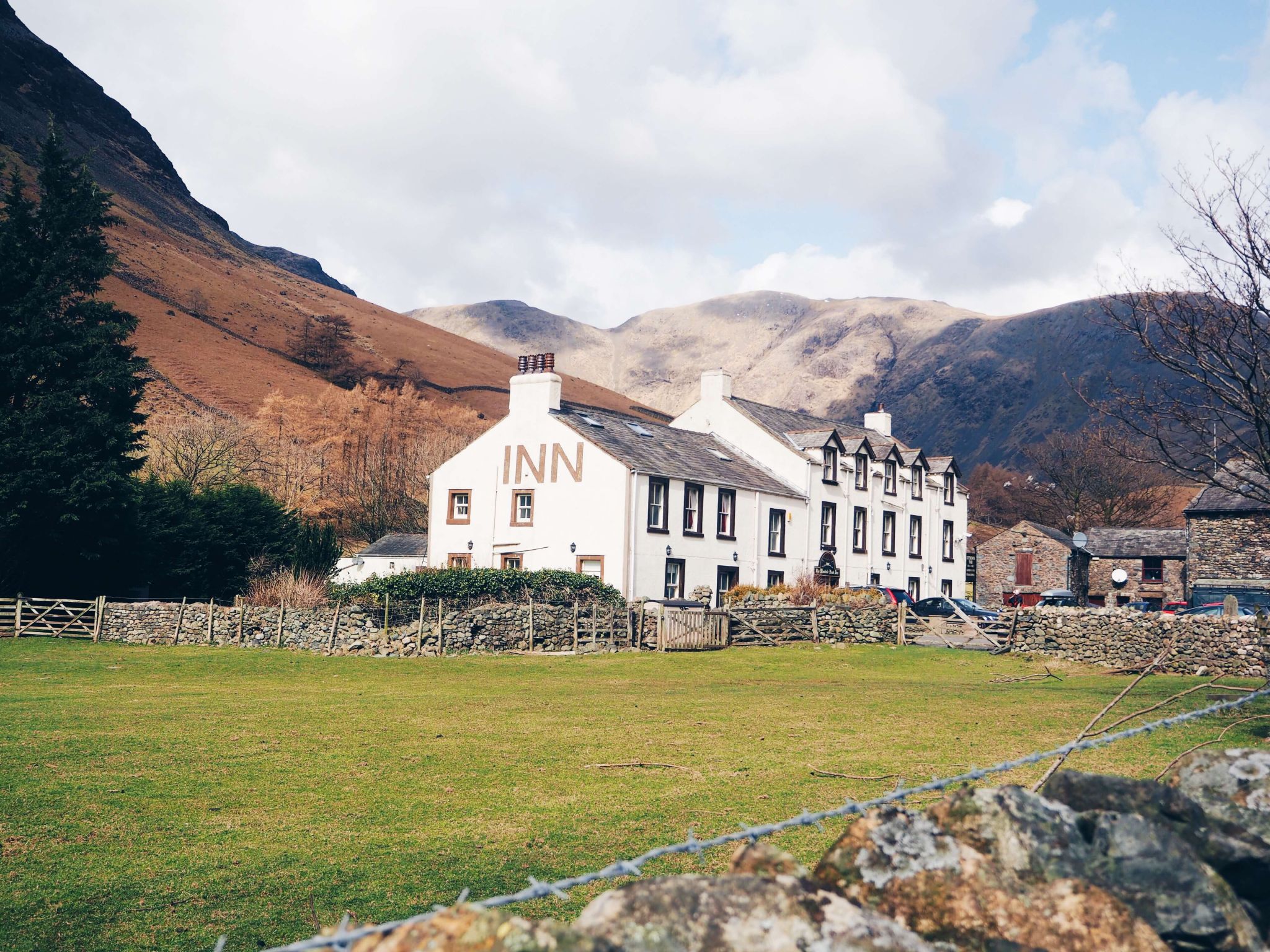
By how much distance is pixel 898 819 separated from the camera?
3.38 meters

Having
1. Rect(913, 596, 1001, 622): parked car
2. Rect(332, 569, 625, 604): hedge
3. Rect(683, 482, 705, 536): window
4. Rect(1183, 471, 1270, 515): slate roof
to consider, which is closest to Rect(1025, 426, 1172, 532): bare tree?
Rect(1183, 471, 1270, 515): slate roof

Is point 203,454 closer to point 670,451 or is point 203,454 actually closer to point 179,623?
point 179,623

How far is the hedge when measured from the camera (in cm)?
3406

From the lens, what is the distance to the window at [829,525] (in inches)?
1992

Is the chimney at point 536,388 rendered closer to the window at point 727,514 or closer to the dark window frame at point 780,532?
the window at point 727,514

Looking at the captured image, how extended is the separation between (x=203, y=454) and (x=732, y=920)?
60.1 m

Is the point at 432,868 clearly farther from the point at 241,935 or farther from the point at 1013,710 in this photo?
the point at 1013,710

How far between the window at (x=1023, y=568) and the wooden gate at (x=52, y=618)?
62559 mm

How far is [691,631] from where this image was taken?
34.1 metres

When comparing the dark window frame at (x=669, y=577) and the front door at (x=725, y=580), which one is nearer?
the dark window frame at (x=669, y=577)

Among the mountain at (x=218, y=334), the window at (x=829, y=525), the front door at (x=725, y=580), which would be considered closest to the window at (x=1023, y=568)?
the window at (x=829, y=525)

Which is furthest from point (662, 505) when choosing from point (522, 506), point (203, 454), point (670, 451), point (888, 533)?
point (203, 454)

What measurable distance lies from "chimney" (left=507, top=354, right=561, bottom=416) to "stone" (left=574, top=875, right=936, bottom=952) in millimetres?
40209

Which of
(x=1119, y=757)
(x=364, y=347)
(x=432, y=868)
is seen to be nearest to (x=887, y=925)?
(x=432, y=868)
